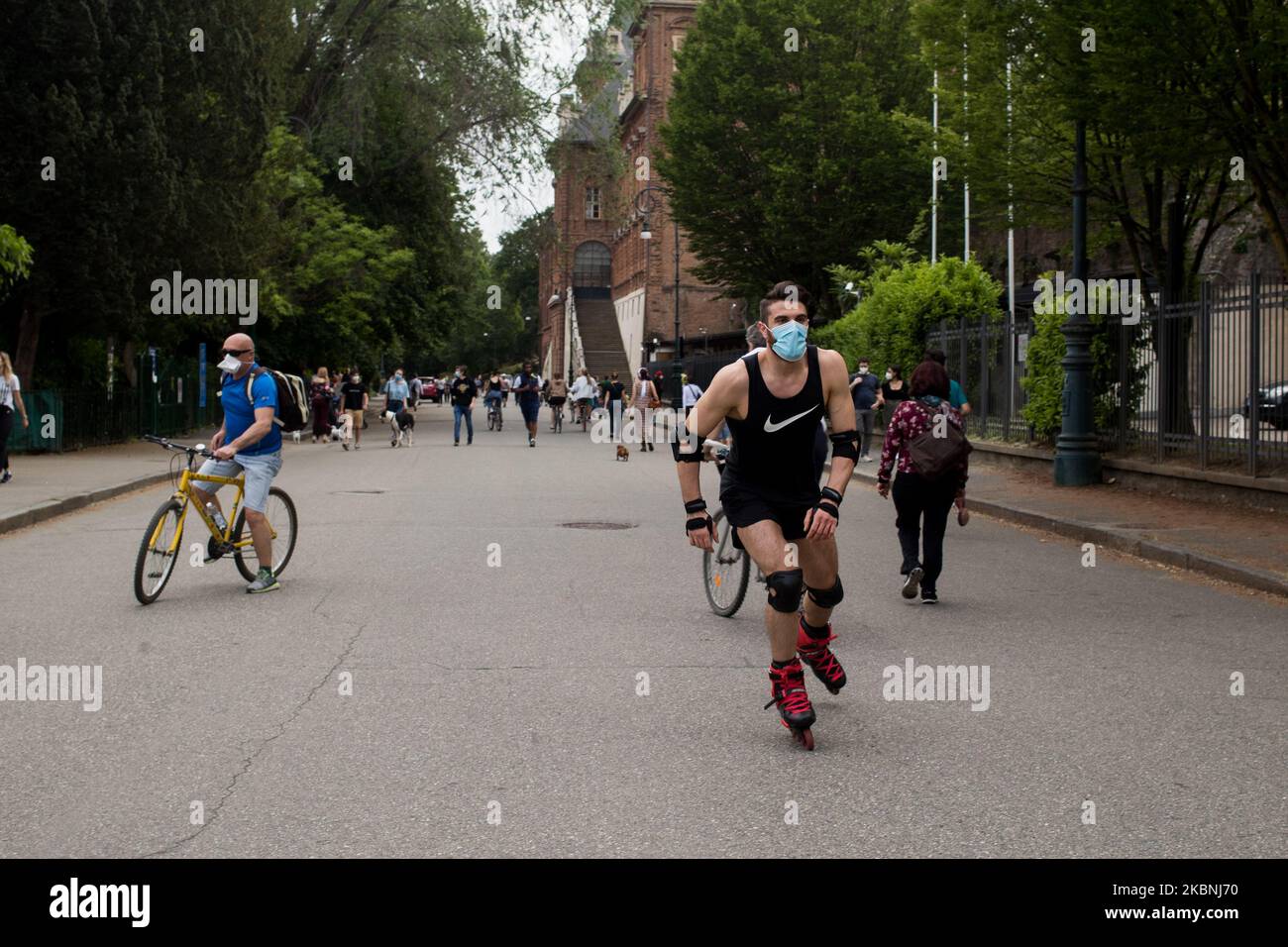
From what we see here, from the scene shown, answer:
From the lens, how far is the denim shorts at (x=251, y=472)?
10.2 metres

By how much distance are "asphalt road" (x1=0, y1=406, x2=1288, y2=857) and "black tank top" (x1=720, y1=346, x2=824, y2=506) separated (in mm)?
1006

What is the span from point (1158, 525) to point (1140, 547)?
1.45 meters

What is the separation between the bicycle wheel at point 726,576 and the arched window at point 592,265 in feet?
308

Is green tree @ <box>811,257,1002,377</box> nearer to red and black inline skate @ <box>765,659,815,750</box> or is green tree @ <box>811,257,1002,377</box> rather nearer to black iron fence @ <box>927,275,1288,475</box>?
black iron fence @ <box>927,275,1288,475</box>

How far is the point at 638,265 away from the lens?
84.3 m

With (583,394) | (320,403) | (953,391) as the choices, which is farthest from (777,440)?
(583,394)

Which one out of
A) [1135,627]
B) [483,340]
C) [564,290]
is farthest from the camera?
[483,340]

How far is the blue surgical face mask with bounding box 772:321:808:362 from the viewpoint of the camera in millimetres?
5926

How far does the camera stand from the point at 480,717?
21.0ft

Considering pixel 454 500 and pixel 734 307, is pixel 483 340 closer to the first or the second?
pixel 734 307

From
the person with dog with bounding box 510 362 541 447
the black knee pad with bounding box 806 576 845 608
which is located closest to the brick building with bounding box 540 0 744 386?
the person with dog with bounding box 510 362 541 447

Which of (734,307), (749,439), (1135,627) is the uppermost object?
(734,307)

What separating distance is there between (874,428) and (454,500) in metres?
14.8

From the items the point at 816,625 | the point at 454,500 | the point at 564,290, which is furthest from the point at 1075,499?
the point at 564,290
